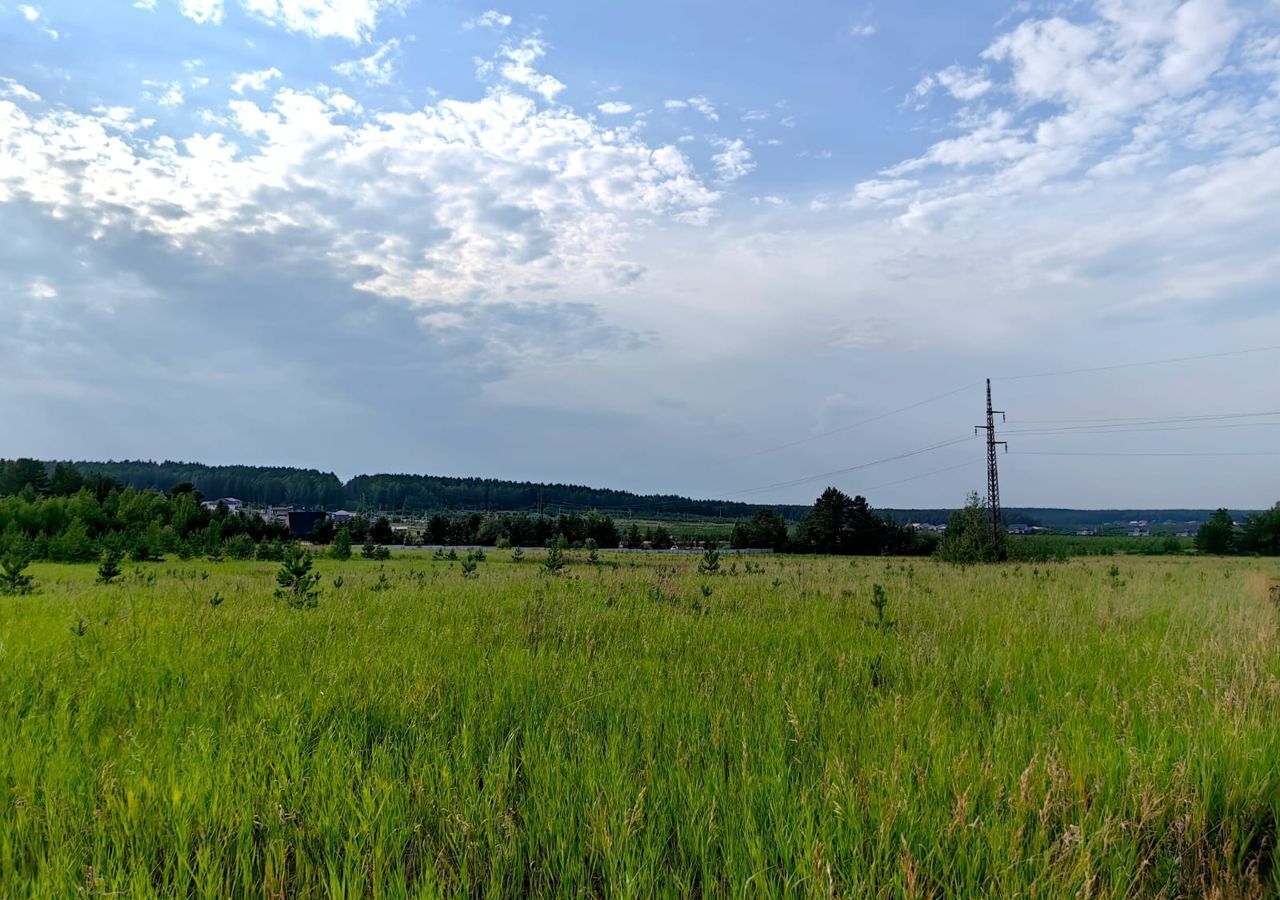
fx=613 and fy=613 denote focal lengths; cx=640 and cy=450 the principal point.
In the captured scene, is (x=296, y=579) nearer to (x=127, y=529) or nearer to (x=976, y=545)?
(x=976, y=545)

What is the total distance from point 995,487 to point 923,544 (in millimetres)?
46334

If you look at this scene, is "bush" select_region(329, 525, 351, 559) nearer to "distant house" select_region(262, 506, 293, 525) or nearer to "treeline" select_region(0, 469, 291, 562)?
"treeline" select_region(0, 469, 291, 562)

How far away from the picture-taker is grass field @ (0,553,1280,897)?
2318mm

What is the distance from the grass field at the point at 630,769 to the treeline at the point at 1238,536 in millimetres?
106399

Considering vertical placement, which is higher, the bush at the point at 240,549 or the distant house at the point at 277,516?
the distant house at the point at 277,516

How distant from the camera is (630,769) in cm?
310

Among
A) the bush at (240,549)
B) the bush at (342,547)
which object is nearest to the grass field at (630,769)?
the bush at (342,547)

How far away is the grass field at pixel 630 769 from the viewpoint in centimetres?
232

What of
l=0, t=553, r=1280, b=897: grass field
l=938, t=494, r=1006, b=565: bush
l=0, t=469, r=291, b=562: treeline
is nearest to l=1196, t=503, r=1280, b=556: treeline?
l=938, t=494, r=1006, b=565: bush

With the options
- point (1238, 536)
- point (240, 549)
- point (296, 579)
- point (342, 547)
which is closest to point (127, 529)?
point (240, 549)

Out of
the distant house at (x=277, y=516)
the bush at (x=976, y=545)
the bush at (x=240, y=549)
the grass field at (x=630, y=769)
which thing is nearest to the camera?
the grass field at (x=630, y=769)

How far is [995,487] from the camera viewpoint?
1607 inches

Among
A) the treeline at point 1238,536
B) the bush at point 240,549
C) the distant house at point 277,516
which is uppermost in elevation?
the treeline at point 1238,536

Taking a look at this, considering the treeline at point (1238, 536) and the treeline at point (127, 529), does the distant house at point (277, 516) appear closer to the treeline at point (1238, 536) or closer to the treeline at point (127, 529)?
the treeline at point (127, 529)
